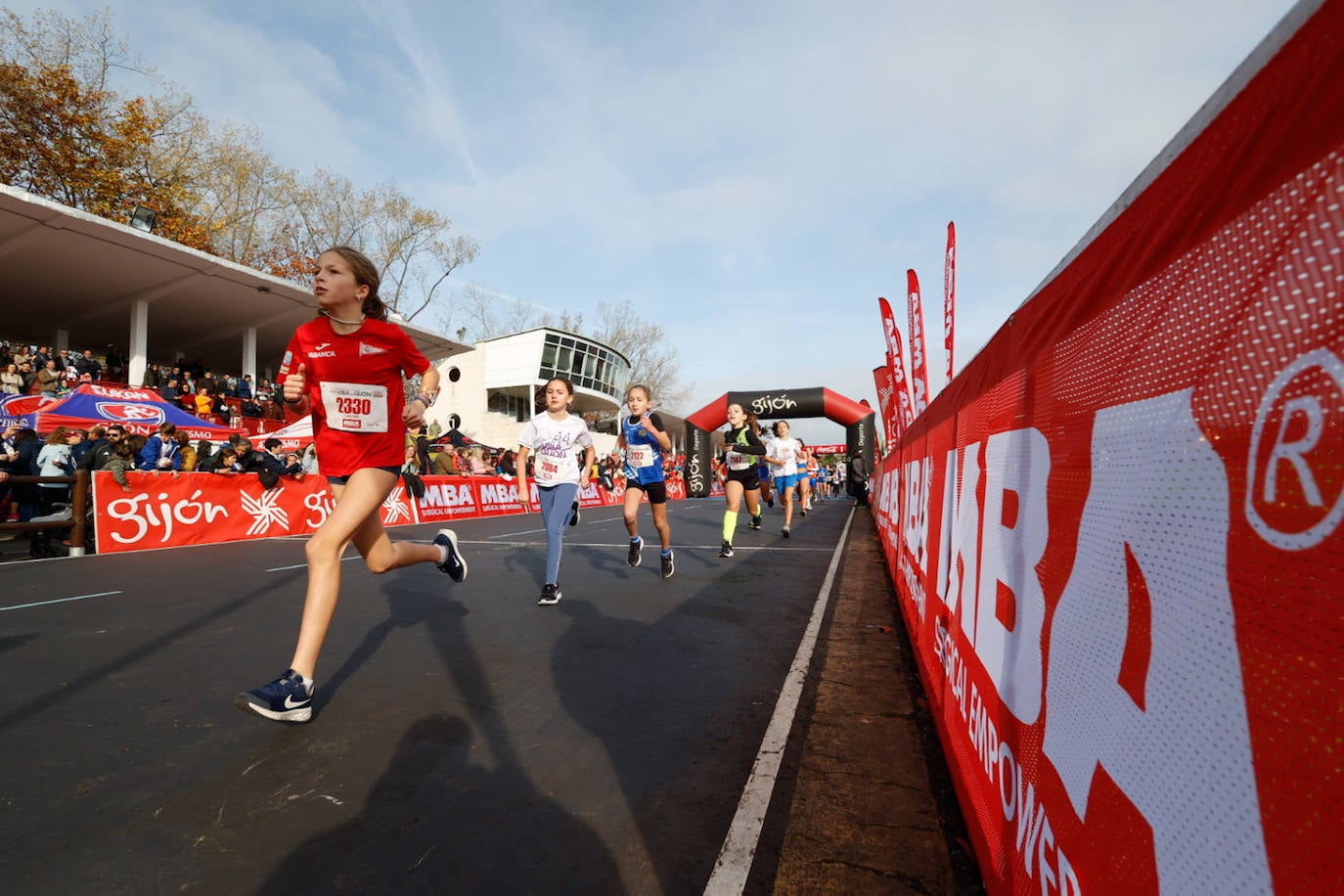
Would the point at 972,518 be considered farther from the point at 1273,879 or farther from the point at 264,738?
A: the point at 264,738

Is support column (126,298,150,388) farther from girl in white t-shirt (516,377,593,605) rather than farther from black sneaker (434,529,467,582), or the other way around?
black sneaker (434,529,467,582)

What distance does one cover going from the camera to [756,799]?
2100 millimetres

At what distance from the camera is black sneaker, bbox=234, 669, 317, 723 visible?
8.64ft

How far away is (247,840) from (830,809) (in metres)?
1.72

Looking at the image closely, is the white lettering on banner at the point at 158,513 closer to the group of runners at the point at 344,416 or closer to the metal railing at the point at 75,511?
the metal railing at the point at 75,511

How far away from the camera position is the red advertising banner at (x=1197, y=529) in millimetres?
736

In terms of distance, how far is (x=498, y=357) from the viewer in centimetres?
4591

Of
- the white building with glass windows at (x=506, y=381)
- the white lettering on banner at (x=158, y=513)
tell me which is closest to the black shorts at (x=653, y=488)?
the white lettering on banner at (x=158, y=513)

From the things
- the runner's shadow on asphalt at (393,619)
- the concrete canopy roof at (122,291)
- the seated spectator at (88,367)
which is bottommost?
the runner's shadow on asphalt at (393,619)

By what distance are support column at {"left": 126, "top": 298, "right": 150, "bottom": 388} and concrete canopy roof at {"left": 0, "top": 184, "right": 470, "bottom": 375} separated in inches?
15.0

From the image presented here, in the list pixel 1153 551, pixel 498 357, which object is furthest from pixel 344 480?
pixel 498 357

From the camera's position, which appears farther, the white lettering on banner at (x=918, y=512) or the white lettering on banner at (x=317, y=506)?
the white lettering on banner at (x=317, y=506)

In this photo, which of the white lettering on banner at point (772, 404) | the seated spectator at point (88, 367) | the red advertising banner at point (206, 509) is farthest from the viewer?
the white lettering on banner at point (772, 404)

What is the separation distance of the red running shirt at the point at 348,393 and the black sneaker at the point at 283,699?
3.09ft
